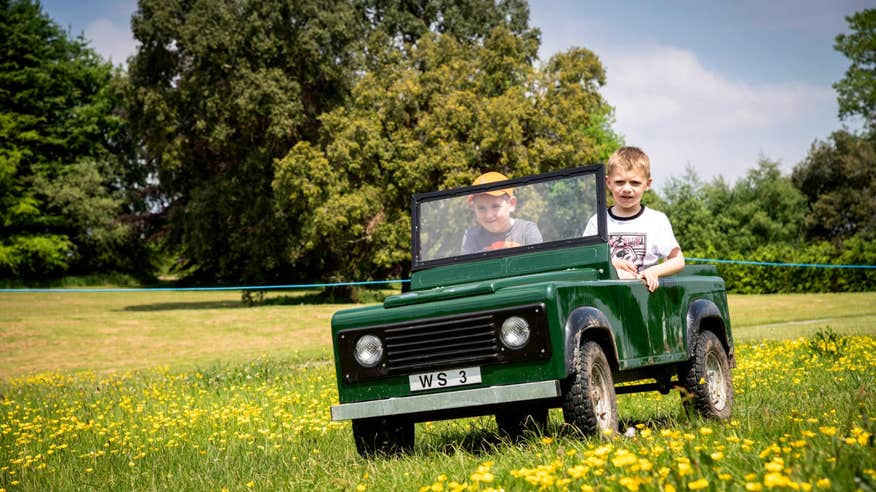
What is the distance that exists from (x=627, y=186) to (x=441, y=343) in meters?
2.23

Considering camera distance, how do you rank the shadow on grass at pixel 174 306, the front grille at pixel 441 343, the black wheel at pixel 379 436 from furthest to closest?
the shadow on grass at pixel 174 306 < the black wheel at pixel 379 436 < the front grille at pixel 441 343

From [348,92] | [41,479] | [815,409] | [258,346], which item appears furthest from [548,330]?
[348,92]

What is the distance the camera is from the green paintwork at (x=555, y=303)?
504 centimetres

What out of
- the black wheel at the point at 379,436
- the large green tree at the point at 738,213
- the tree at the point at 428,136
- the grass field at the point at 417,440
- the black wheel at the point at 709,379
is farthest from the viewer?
the large green tree at the point at 738,213

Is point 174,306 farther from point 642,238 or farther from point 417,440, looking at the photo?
point 642,238

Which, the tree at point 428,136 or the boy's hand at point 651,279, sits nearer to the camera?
the boy's hand at point 651,279

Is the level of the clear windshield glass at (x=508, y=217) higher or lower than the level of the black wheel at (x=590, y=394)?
higher

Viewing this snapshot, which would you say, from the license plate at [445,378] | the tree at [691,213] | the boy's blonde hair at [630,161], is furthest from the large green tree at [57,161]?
the license plate at [445,378]

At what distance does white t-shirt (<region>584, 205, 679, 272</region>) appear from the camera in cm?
671

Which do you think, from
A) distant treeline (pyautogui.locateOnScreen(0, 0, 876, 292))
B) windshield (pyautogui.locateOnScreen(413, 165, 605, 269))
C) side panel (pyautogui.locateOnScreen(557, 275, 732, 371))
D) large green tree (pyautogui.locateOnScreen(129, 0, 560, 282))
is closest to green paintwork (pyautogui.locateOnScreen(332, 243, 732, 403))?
side panel (pyautogui.locateOnScreen(557, 275, 732, 371))

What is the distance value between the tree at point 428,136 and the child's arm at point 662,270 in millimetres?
27098

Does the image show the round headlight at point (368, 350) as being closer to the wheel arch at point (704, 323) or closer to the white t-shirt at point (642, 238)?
the white t-shirt at point (642, 238)

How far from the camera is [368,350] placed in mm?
5457

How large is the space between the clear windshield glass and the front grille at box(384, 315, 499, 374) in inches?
61.5
